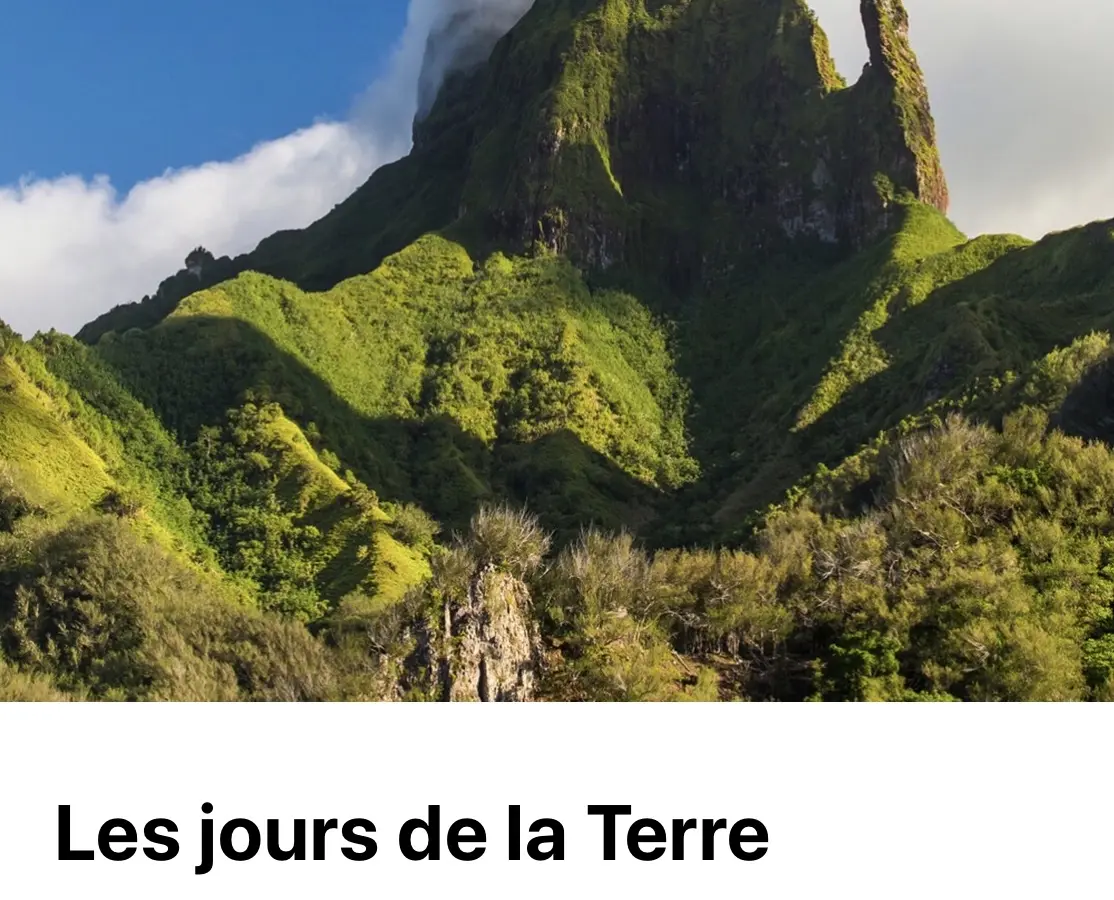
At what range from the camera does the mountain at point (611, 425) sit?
30.0 m

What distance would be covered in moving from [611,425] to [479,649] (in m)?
98.0

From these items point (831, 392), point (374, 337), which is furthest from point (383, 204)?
point (831, 392)

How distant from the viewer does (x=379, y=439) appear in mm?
115750

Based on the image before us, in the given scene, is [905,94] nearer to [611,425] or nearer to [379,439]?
[611,425]

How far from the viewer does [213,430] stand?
9856 centimetres

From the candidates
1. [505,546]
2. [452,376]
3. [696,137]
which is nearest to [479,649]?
[505,546]

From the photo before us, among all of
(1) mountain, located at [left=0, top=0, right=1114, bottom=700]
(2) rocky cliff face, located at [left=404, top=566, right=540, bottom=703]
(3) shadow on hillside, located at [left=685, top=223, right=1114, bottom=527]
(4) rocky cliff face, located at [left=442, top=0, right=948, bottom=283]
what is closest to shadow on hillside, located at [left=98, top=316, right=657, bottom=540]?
(1) mountain, located at [left=0, top=0, right=1114, bottom=700]

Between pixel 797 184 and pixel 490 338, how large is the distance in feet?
185

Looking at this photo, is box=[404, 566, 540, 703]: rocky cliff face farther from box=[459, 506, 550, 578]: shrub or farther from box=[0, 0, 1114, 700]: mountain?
box=[459, 506, 550, 578]: shrub

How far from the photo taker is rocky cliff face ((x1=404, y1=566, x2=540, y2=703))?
89.0 ft

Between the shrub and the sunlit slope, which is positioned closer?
the shrub

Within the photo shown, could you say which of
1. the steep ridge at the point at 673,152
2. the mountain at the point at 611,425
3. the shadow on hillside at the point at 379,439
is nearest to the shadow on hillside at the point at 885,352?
the mountain at the point at 611,425

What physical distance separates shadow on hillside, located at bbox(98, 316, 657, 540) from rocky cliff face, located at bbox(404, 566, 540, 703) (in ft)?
213

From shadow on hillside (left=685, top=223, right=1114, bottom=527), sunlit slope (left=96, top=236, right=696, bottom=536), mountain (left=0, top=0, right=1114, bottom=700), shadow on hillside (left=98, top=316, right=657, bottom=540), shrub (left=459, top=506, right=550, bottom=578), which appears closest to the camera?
mountain (left=0, top=0, right=1114, bottom=700)
